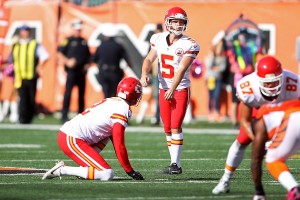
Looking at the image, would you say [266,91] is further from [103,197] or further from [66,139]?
[66,139]

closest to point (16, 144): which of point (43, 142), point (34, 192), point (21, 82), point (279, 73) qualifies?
point (43, 142)

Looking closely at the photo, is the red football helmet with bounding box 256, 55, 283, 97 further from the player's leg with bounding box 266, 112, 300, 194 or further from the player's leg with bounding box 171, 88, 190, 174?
the player's leg with bounding box 171, 88, 190, 174

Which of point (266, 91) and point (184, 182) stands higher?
point (266, 91)

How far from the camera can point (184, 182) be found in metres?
10.5

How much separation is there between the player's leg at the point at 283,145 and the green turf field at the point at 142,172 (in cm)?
71

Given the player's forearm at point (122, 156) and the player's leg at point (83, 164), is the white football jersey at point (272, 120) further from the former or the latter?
the player's leg at point (83, 164)

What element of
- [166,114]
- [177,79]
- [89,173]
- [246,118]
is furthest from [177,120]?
[246,118]

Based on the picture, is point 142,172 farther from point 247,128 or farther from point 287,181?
point 287,181

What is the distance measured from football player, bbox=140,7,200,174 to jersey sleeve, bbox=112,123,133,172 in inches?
61.8

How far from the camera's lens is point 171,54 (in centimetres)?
1216

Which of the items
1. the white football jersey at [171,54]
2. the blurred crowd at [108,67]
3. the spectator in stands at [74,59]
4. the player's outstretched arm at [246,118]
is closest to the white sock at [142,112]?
the blurred crowd at [108,67]

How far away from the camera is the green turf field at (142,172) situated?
9328mm

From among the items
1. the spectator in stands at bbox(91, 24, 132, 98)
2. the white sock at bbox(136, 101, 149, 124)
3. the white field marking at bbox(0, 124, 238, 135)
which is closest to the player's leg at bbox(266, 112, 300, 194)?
the white field marking at bbox(0, 124, 238, 135)

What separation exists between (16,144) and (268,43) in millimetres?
8145
